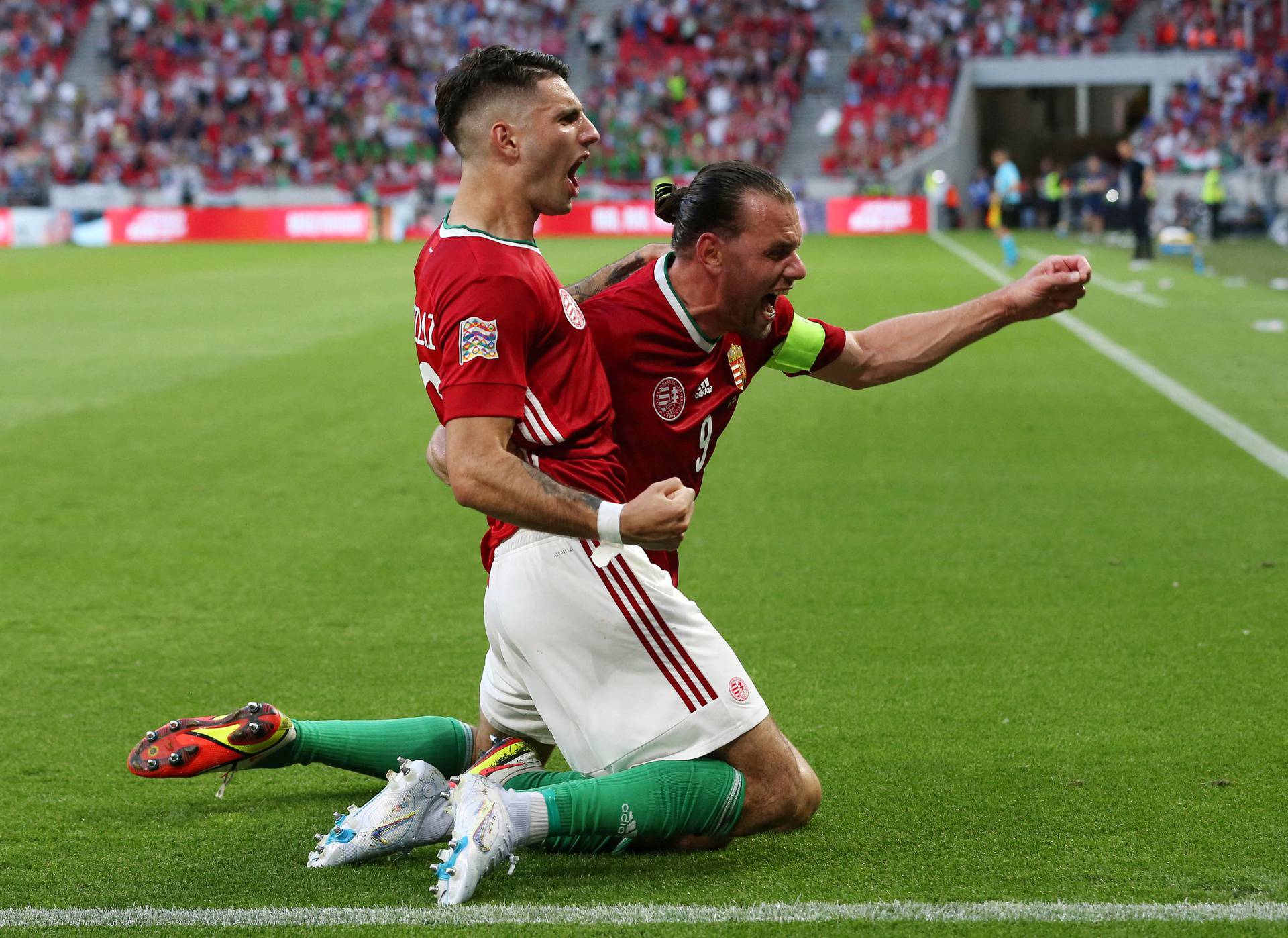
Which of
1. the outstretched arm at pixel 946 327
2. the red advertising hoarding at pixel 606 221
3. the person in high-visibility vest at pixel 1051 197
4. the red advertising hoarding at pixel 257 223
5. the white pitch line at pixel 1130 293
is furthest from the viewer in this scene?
the red advertising hoarding at pixel 257 223

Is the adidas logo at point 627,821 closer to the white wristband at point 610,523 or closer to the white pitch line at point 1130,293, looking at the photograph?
the white wristband at point 610,523

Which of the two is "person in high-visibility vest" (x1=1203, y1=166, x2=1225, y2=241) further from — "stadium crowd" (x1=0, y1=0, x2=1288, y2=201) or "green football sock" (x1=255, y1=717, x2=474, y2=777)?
"green football sock" (x1=255, y1=717, x2=474, y2=777)

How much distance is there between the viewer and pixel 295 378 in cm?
1314

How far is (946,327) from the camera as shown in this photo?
173 inches

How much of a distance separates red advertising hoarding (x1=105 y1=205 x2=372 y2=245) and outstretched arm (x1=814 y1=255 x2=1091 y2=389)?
3547 centimetres

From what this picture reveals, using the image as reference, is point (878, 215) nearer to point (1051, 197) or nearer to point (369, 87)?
point (1051, 197)

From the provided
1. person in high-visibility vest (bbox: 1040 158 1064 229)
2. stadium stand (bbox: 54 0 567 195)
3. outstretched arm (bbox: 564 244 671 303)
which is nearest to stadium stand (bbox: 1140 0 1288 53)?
person in high-visibility vest (bbox: 1040 158 1064 229)

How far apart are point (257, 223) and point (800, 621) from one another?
35914 millimetres

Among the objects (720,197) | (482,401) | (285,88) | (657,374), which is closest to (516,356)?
(482,401)

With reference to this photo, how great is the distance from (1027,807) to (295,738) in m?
1.93

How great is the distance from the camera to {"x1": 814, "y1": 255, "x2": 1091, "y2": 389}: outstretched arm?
421 centimetres

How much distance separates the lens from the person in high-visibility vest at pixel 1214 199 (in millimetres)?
32719

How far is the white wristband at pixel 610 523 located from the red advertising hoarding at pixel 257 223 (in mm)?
36609

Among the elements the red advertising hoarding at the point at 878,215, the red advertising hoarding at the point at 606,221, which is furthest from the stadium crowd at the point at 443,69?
the red advertising hoarding at the point at 606,221
